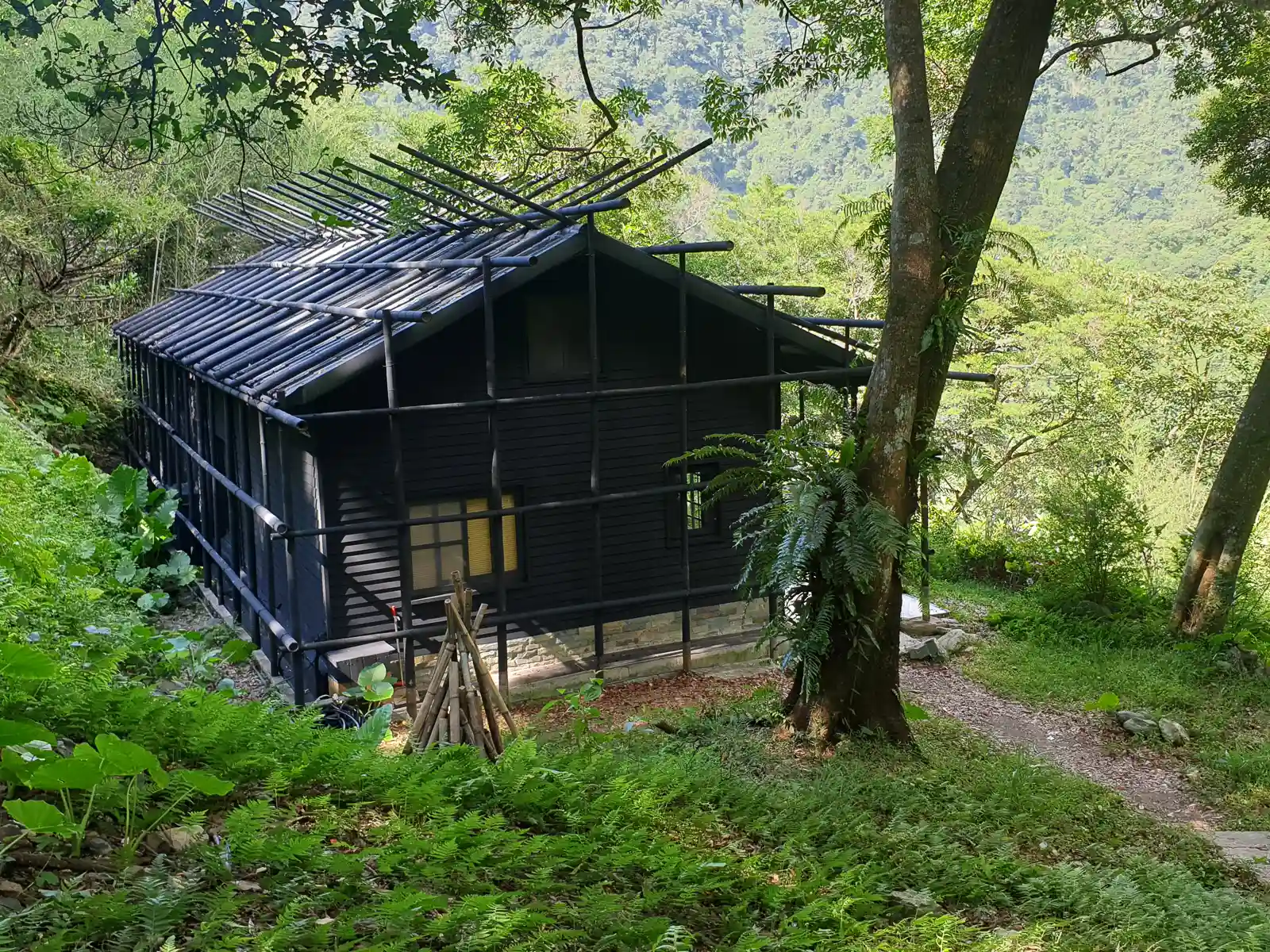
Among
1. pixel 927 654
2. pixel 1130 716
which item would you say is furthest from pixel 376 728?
pixel 927 654

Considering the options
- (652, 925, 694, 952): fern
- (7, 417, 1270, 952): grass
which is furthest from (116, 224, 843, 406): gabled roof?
(652, 925, 694, 952): fern

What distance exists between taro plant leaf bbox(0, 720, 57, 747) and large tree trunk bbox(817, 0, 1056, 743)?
626cm

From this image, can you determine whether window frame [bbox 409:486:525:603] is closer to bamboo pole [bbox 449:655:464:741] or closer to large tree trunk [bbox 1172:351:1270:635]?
bamboo pole [bbox 449:655:464:741]

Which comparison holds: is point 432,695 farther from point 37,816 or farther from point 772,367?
point 772,367

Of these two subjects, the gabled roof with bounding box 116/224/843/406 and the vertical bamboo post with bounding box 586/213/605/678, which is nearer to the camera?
the gabled roof with bounding box 116/224/843/406

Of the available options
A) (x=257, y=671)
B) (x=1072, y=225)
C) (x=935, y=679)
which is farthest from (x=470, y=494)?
(x=1072, y=225)

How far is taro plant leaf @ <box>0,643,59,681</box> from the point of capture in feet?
11.8

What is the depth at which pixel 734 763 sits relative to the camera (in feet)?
28.1

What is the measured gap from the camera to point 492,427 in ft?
38.1

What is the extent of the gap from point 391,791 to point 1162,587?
631 inches

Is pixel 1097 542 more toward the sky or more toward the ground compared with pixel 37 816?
more toward the ground

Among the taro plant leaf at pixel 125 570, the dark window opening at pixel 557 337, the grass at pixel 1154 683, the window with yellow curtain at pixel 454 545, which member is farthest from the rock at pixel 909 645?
the taro plant leaf at pixel 125 570

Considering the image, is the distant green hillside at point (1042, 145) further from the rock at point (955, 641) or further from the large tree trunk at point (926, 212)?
the large tree trunk at point (926, 212)

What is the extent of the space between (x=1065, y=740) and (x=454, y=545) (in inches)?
275
